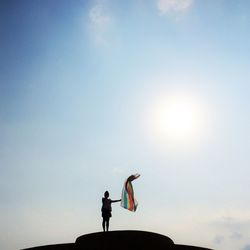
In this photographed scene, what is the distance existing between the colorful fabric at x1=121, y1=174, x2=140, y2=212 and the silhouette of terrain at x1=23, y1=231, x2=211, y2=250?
2816 mm

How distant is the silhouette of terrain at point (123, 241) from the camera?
14.6 metres

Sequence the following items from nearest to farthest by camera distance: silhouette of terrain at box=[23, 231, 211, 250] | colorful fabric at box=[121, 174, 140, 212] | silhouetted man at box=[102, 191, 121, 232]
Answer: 1. silhouette of terrain at box=[23, 231, 211, 250]
2. silhouetted man at box=[102, 191, 121, 232]
3. colorful fabric at box=[121, 174, 140, 212]

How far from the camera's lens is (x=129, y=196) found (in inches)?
738

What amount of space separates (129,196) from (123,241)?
13.5 ft

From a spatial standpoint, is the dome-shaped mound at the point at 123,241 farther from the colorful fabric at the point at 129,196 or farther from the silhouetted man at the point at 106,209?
the colorful fabric at the point at 129,196

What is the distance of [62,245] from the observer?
1830 centimetres

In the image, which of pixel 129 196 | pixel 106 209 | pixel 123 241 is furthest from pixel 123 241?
pixel 129 196

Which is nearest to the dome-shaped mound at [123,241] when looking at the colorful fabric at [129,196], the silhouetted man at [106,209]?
the silhouetted man at [106,209]

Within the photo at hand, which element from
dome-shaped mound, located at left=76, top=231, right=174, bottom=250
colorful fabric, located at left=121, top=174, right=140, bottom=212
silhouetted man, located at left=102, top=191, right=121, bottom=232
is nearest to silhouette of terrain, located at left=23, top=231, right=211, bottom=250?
dome-shaped mound, located at left=76, top=231, right=174, bottom=250

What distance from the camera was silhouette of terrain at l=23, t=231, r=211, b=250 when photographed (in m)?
14.6

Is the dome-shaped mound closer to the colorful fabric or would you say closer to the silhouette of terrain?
the silhouette of terrain

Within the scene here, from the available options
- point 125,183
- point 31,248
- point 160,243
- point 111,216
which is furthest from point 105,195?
point 31,248

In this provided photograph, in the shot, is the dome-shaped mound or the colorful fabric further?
the colorful fabric

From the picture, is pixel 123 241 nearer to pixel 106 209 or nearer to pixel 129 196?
pixel 106 209
